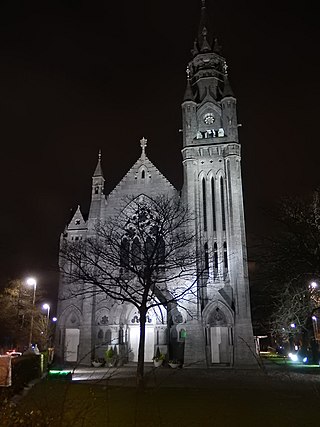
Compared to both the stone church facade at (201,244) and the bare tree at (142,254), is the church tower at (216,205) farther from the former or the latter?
the bare tree at (142,254)

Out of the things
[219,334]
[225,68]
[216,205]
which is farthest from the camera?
[225,68]

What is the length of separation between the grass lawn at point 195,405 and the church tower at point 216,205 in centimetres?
1633

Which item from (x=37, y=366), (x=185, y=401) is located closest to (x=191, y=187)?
(x=37, y=366)

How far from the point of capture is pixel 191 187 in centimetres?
4319

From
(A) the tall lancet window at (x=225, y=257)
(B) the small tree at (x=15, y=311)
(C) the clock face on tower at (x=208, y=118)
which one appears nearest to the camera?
(A) the tall lancet window at (x=225, y=257)

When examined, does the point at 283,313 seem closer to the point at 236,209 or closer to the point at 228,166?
the point at 236,209

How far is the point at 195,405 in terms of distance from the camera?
52.3ft

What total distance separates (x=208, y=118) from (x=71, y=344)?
A: 29.2 meters

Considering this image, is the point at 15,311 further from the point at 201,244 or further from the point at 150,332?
the point at 201,244

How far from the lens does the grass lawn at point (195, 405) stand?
40.7ft

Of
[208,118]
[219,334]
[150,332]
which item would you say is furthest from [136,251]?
[208,118]

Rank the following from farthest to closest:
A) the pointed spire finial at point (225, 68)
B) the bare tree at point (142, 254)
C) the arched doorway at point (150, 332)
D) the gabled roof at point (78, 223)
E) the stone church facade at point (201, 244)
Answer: the pointed spire finial at point (225, 68) < the gabled roof at point (78, 223) < the arched doorway at point (150, 332) < the stone church facade at point (201, 244) < the bare tree at point (142, 254)

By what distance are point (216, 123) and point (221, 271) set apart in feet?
57.0

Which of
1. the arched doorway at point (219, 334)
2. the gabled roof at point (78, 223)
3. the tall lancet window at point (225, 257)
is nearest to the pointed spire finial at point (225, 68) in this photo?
the tall lancet window at point (225, 257)
